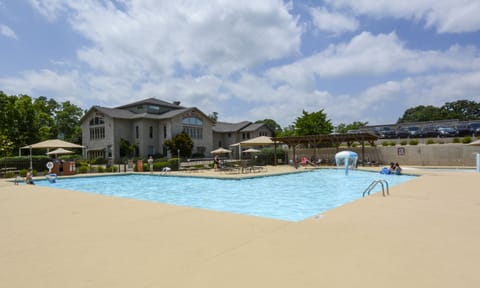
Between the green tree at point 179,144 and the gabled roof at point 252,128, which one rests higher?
the gabled roof at point 252,128

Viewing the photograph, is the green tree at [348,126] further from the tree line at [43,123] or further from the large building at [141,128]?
the large building at [141,128]

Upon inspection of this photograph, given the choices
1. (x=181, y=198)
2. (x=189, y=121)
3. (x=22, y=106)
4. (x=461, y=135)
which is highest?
(x=22, y=106)

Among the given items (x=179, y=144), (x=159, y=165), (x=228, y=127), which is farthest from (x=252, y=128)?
(x=159, y=165)

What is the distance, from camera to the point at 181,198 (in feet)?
39.6

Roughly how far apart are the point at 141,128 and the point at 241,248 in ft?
110

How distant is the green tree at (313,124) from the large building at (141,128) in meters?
12.4

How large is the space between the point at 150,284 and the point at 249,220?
2930mm

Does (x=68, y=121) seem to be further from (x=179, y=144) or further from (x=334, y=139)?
(x=334, y=139)

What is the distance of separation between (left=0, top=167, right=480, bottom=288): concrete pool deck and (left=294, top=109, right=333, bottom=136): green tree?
106 ft

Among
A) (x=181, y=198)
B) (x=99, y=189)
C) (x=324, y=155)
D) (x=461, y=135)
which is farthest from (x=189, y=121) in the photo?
(x=461, y=135)

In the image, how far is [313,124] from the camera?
38.6m

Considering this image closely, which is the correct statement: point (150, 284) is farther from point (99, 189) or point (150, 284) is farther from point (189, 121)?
point (189, 121)

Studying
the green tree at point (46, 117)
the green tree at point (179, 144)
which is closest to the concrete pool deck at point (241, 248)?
the green tree at point (179, 144)

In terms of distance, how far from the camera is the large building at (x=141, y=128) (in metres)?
34.7
